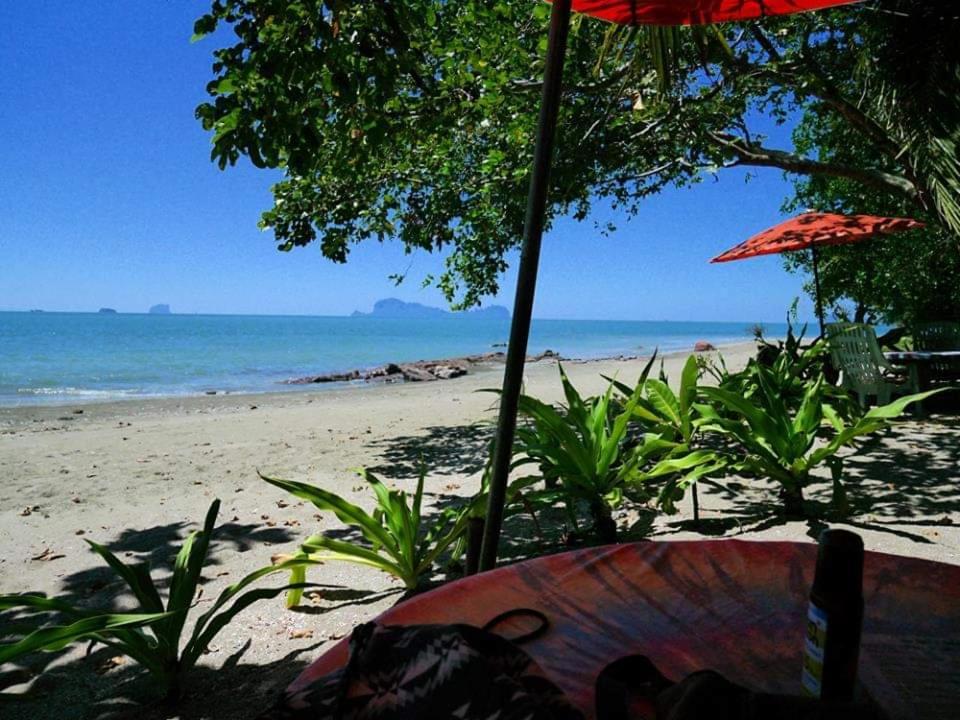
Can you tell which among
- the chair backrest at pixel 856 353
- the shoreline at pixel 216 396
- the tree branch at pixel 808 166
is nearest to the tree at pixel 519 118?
the tree branch at pixel 808 166

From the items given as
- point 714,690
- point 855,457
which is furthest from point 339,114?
point 855,457

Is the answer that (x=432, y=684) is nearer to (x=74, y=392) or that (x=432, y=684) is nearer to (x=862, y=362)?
(x=862, y=362)

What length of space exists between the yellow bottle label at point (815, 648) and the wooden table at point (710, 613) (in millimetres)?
205

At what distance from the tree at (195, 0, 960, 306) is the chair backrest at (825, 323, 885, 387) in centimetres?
170

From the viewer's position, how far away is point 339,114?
3.65m

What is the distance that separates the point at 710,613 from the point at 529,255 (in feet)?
3.70

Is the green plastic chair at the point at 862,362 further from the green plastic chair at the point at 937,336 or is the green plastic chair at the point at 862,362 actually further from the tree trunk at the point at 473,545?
the tree trunk at the point at 473,545

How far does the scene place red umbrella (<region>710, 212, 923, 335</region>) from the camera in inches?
319

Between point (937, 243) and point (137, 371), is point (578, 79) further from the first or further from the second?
point (137, 371)

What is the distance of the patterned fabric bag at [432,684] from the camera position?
81cm

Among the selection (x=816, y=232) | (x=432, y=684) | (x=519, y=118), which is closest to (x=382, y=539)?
(x=432, y=684)

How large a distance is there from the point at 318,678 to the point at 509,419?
1118mm

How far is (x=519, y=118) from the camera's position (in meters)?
6.34

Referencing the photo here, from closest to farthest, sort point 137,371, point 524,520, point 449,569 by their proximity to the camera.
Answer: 1. point 449,569
2. point 524,520
3. point 137,371
